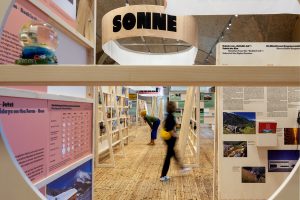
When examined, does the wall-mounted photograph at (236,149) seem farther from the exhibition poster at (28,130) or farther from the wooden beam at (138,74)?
the wooden beam at (138,74)

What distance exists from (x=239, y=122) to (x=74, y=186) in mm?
2976

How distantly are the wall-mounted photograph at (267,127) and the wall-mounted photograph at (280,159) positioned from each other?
31 cm

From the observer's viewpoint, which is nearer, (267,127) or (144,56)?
(267,127)

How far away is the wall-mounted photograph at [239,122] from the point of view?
4.49 meters

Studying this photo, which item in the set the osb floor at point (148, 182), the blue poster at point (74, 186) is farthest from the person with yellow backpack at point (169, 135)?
the blue poster at point (74, 186)

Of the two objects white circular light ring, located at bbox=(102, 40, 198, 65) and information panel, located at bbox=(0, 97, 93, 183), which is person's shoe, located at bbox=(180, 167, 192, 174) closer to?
white circular light ring, located at bbox=(102, 40, 198, 65)

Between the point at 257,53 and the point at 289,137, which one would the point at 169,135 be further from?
the point at 257,53

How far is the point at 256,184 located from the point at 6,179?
432 cm

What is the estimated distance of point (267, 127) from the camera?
4.43 m

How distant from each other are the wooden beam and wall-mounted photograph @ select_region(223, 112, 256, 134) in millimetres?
3948

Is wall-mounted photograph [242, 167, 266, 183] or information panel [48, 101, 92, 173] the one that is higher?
information panel [48, 101, 92, 173]

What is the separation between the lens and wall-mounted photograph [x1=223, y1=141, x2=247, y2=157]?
4.50 metres

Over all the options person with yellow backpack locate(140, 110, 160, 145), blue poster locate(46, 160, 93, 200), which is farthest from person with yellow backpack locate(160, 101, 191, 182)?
person with yellow backpack locate(140, 110, 160, 145)

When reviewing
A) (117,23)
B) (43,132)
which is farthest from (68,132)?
(117,23)
